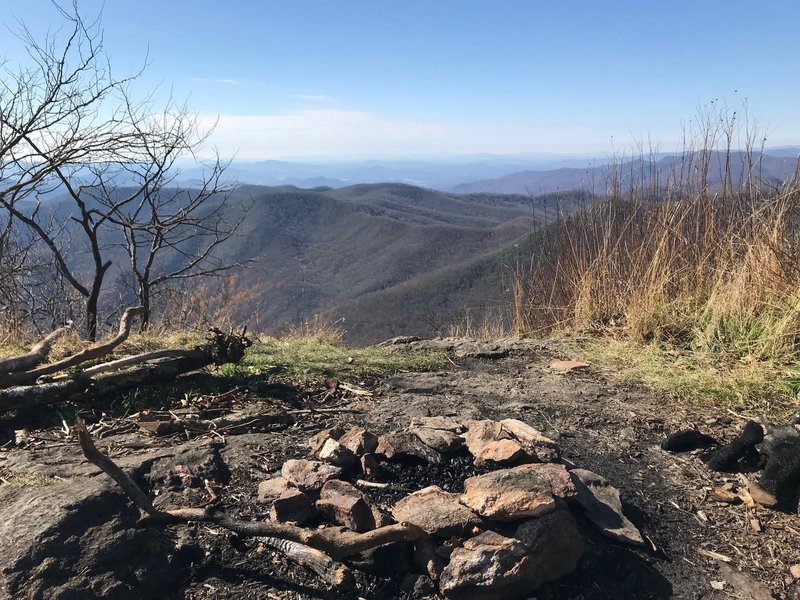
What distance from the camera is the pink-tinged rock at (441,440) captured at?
6.79ft

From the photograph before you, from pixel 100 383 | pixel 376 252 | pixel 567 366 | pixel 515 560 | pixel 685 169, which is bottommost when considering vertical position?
pixel 376 252

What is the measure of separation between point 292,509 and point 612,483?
1204 mm

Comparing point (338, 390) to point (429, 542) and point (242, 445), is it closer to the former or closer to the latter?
point (242, 445)

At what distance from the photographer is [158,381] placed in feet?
9.33

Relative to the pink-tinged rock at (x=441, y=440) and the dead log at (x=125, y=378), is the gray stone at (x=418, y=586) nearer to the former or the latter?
the pink-tinged rock at (x=441, y=440)

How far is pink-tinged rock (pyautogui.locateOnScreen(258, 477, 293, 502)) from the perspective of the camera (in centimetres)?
184

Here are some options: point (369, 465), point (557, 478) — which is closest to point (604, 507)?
point (557, 478)

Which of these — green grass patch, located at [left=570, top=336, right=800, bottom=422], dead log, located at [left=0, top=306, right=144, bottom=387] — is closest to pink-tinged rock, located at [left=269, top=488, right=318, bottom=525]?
dead log, located at [left=0, top=306, right=144, bottom=387]

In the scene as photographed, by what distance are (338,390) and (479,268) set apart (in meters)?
34.4

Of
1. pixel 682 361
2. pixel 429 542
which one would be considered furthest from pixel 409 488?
pixel 682 361

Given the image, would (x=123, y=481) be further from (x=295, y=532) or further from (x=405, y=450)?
(x=405, y=450)

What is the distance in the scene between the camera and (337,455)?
199cm

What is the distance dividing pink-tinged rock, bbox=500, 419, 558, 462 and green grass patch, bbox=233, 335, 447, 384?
4.16ft

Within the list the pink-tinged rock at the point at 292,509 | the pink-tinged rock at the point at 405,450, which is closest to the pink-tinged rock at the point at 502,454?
the pink-tinged rock at the point at 405,450
